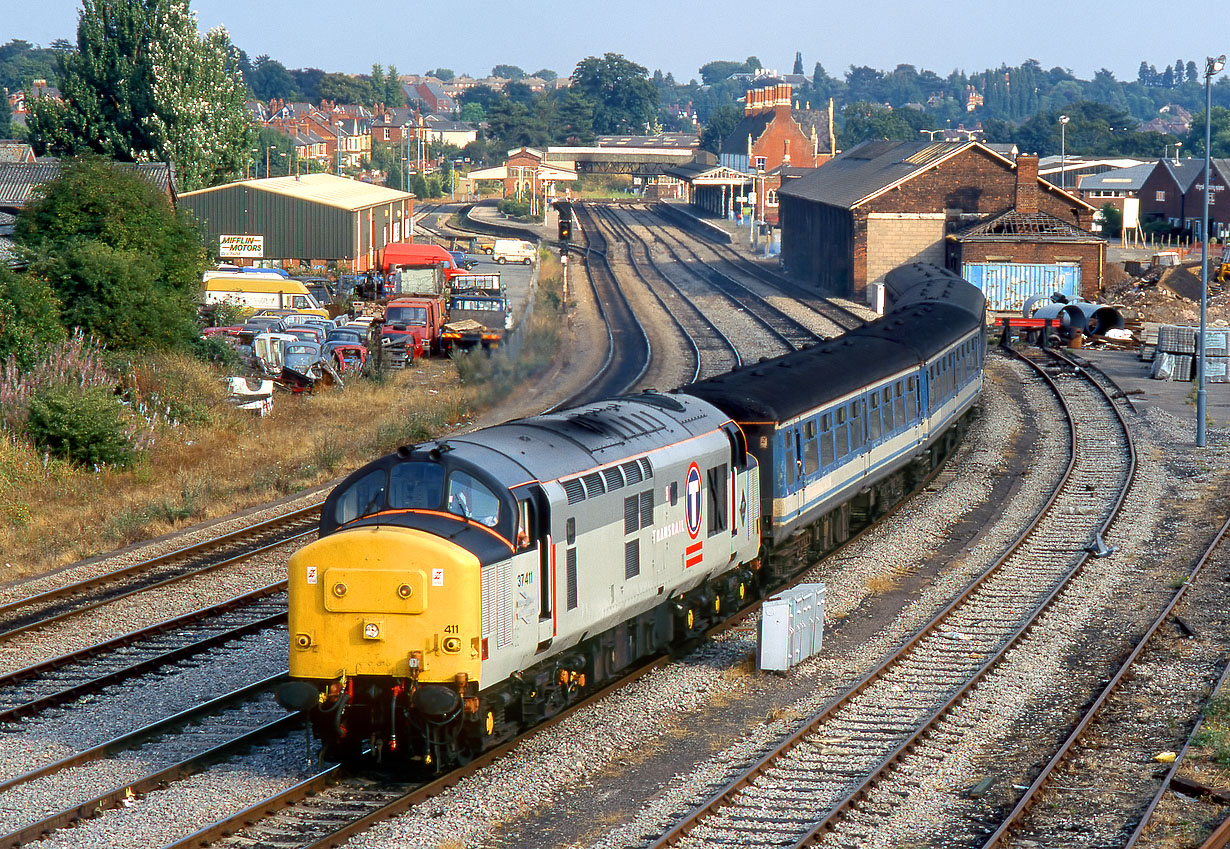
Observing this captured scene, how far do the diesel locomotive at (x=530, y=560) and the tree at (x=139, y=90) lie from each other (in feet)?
156

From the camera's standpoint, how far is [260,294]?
154ft

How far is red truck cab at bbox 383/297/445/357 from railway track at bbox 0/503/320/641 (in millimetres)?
19126

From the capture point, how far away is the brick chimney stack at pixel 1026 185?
59.0 meters

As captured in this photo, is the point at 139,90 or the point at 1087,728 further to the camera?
the point at 139,90

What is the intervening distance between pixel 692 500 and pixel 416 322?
1149 inches

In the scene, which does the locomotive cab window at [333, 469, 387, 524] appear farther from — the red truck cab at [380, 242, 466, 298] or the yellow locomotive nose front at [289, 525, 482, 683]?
the red truck cab at [380, 242, 466, 298]

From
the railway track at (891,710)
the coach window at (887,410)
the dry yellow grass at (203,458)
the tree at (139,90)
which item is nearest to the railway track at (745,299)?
the dry yellow grass at (203,458)

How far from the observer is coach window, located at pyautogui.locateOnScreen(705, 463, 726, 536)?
16.5 meters

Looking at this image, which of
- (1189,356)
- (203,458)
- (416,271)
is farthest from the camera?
(416,271)

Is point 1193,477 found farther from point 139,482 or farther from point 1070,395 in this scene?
point 139,482

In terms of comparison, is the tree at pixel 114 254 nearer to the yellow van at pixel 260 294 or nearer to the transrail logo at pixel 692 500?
the yellow van at pixel 260 294

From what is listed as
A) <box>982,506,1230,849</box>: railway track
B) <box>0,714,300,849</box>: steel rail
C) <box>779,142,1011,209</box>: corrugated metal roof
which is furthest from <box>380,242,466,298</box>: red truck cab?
<box>0,714,300,849</box>: steel rail

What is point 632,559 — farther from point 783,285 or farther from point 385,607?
point 783,285

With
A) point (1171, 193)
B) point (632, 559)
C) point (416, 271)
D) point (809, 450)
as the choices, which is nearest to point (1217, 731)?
point (632, 559)
